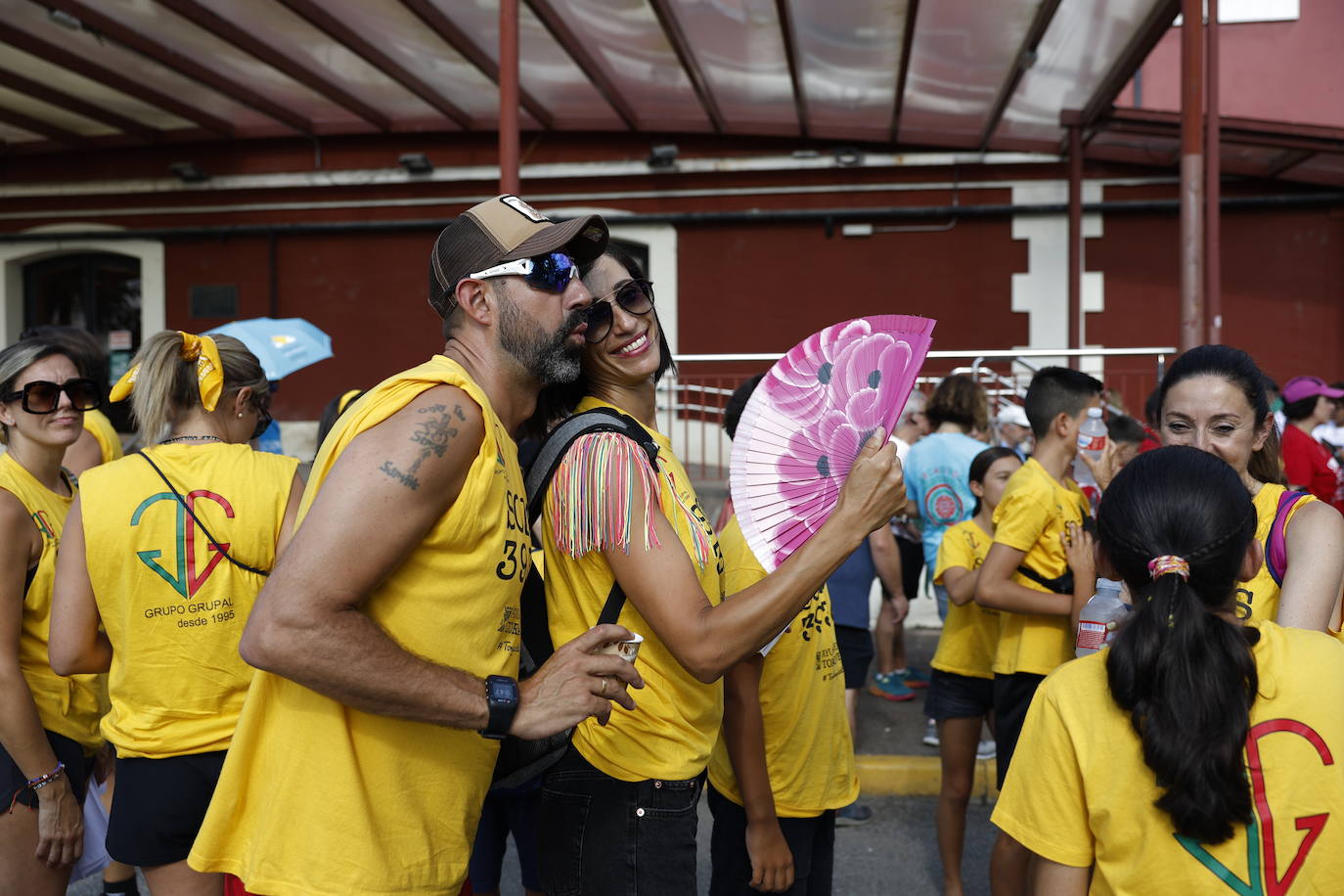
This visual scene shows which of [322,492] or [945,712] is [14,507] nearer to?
[322,492]

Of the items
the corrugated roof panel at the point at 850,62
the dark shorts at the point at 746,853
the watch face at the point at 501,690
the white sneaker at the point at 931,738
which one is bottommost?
the white sneaker at the point at 931,738

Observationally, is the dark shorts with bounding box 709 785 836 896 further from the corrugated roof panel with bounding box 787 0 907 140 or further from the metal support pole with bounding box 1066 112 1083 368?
the metal support pole with bounding box 1066 112 1083 368

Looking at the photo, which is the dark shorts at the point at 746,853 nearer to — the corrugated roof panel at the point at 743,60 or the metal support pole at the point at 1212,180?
the metal support pole at the point at 1212,180

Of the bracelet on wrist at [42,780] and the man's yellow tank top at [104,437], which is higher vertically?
the man's yellow tank top at [104,437]

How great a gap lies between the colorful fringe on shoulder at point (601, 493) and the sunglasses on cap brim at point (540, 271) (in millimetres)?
302

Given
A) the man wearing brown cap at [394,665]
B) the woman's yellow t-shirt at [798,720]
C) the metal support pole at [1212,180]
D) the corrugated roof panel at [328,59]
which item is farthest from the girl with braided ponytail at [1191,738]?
the corrugated roof panel at [328,59]

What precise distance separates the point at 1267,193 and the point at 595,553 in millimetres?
10781

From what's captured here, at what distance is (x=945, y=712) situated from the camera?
416 cm

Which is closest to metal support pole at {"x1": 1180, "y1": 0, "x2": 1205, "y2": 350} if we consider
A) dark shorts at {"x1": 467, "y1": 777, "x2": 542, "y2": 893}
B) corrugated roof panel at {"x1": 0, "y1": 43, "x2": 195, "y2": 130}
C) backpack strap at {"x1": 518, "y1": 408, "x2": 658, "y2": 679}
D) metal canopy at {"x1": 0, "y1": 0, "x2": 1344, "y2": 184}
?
Answer: metal canopy at {"x1": 0, "y1": 0, "x2": 1344, "y2": 184}

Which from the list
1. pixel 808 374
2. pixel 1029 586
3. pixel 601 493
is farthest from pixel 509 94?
pixel 601 493

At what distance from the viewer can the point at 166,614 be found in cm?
262

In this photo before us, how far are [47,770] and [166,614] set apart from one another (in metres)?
0.61

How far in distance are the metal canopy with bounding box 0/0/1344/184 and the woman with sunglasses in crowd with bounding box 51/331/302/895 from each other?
6.29 metres

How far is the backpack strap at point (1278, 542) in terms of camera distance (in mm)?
2453
